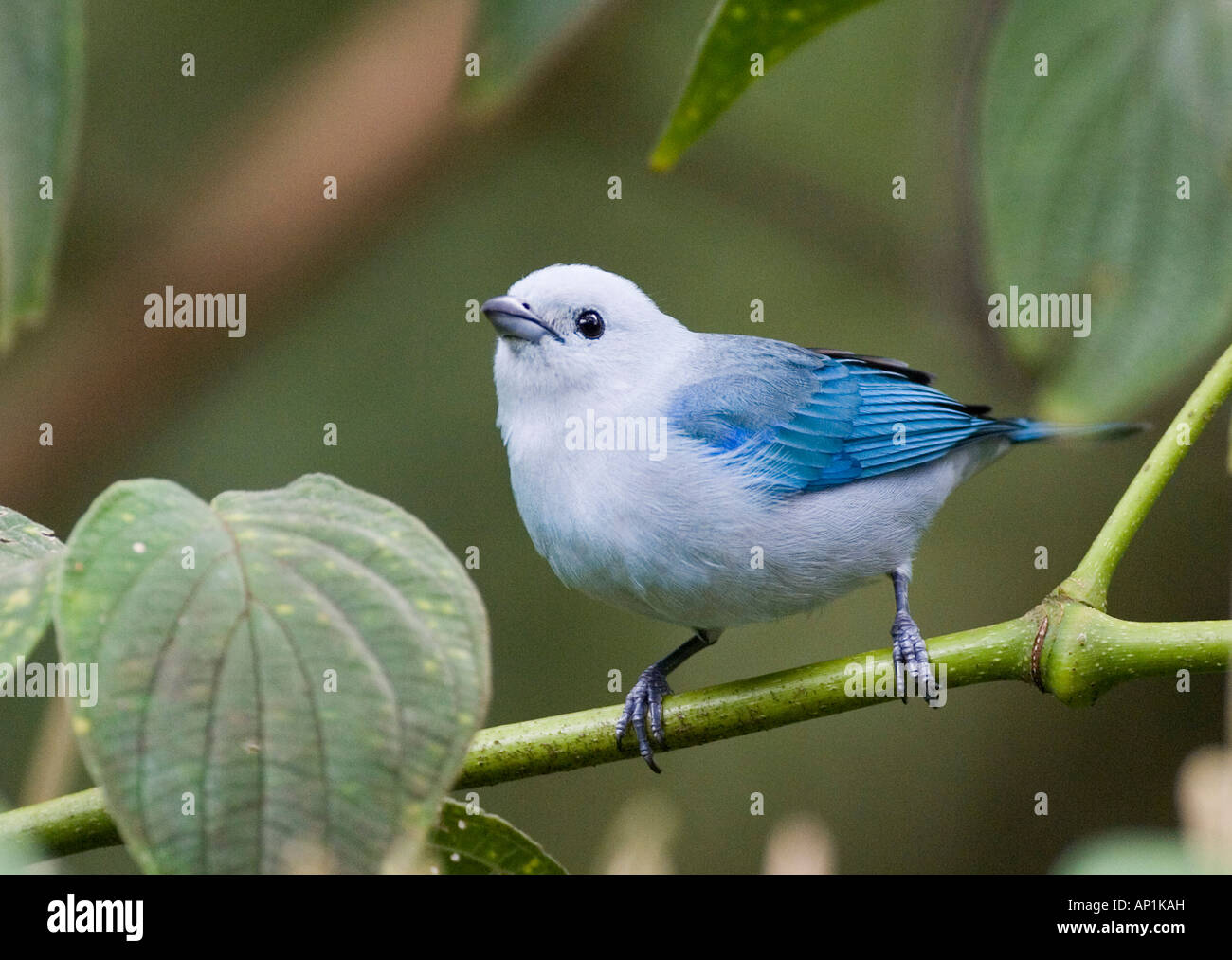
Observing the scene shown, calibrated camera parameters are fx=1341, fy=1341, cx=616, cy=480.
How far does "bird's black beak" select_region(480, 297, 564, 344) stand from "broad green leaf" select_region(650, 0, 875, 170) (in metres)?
0.89

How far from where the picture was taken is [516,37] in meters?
2.44

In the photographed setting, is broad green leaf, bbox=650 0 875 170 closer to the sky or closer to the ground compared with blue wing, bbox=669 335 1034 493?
closer to the sky

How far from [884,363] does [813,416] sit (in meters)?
0.32

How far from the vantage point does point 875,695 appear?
203 centimetres

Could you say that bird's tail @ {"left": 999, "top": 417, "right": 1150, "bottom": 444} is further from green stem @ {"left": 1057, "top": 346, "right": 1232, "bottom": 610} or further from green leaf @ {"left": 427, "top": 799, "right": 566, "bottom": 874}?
green leaf @ {"left": 427, "top": 799, "right": 566, "bottom": 874}

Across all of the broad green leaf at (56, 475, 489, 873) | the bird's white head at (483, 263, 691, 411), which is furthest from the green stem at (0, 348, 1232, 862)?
the bird's white head at (483, 263, 691, 411)

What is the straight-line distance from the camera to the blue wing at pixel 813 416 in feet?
9.85

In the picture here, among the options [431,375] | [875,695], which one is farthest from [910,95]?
[875,695]

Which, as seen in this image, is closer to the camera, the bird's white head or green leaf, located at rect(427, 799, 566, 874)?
green leaf, located at rect(427, 799, 566, 874)

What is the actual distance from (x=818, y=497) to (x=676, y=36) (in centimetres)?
339

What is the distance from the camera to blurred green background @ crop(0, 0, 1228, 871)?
184 inches

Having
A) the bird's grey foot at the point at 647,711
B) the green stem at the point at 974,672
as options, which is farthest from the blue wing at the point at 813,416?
the green stem at the point at 974,672

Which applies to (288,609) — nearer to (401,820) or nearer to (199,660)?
(199,660)

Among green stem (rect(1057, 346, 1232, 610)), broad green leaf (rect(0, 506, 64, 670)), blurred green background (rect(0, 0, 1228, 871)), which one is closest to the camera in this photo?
broad green leaf (rect(0, 506, 64, 670))
